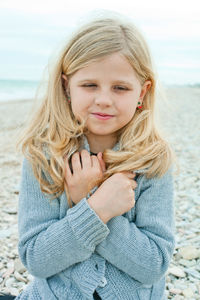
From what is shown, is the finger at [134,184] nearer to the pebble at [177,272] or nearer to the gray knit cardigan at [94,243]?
the gray knit cardigan at [94,243]

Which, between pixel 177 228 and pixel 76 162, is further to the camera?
pixel 177 228

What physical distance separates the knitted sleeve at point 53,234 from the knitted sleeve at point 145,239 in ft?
0.34

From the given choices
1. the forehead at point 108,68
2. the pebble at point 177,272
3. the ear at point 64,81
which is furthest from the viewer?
the pebble at point 177,272

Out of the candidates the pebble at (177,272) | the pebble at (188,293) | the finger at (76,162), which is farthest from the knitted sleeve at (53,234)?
the pebble at (177,272)

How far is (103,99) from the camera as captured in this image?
6.43ft

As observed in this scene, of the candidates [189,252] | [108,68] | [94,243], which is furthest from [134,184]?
[189,252]

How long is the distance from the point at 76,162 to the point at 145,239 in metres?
0.55

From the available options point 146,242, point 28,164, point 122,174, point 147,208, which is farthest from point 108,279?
point 28,164

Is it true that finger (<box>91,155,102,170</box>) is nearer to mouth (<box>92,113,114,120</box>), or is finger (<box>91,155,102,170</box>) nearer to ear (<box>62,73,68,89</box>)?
mouth (<box>92,113,114,120</box>)

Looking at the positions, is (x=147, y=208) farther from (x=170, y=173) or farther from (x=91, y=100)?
(x=91, y=100)

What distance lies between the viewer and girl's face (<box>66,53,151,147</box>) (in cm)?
195

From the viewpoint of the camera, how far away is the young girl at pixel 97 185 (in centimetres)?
189

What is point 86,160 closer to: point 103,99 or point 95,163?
point 95,163

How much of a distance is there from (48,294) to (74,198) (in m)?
0.54
